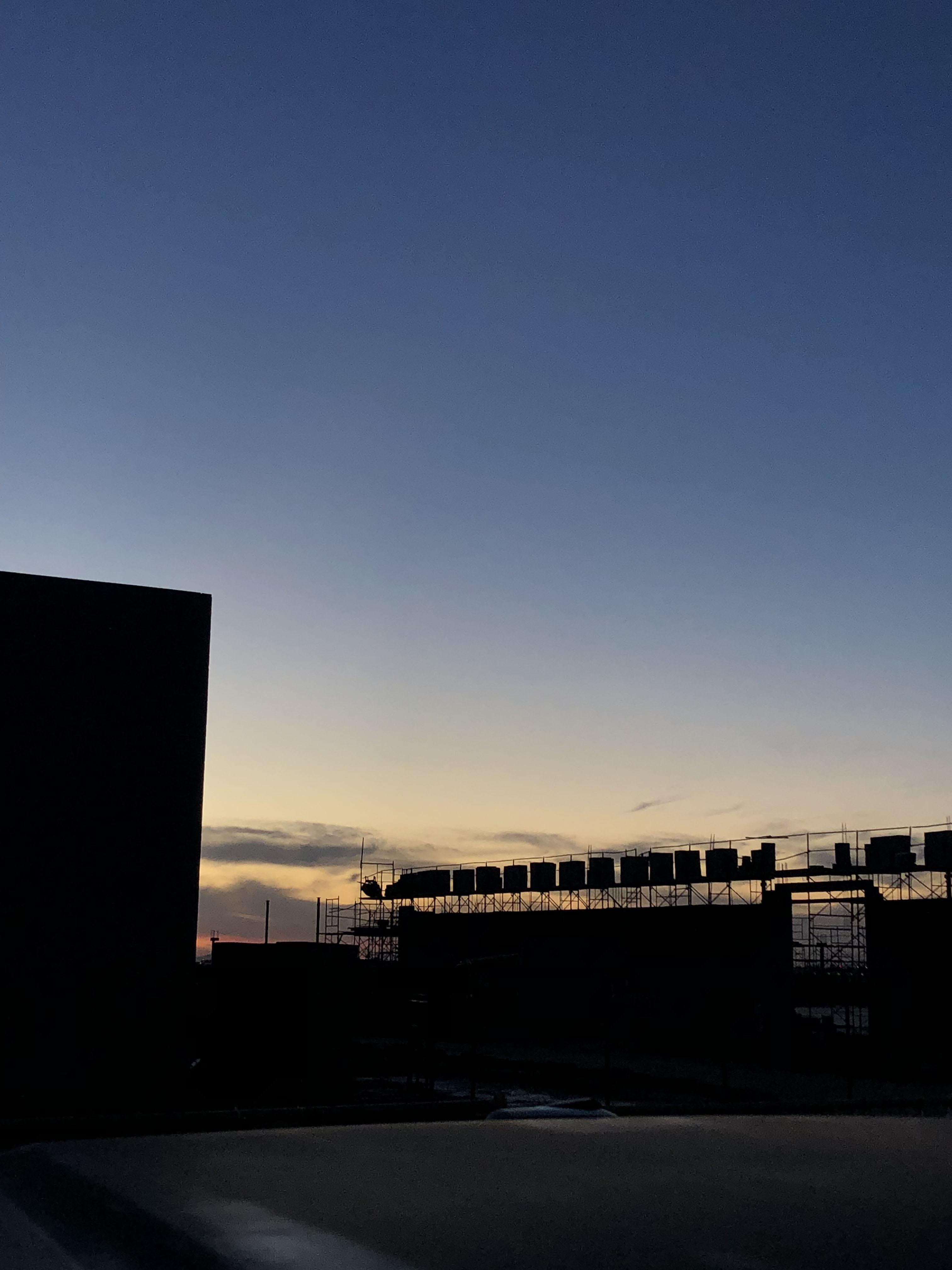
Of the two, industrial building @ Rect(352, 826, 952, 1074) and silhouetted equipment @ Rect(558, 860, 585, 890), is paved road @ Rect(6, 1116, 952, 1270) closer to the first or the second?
industrial building @ Rect(352, 826, 952, 1074)

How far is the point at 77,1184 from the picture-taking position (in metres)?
4.43

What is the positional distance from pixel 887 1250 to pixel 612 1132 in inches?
140

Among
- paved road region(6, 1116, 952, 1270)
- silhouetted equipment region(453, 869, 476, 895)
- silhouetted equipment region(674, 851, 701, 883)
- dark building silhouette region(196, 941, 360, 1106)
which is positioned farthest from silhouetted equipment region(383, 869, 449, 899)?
paved road region(6, 1116, 952, 1270)

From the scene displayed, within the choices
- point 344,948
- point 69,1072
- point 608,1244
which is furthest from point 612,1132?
point 344,948

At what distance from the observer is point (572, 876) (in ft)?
201

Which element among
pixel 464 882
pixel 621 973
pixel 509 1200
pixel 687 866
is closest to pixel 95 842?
pixel 509 1200

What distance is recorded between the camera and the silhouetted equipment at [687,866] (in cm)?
5622

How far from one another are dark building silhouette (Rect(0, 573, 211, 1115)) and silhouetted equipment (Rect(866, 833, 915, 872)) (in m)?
34.2

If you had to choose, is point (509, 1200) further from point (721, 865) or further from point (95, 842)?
point (721, 865)

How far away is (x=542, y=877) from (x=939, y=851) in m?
23.0

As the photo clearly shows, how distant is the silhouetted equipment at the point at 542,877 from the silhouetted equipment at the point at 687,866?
7.83 meters

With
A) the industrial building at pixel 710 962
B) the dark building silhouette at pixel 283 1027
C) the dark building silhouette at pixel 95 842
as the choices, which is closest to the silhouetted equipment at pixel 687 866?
the industrial building at pixel 710 962

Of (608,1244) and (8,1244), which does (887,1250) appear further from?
(8,1244)

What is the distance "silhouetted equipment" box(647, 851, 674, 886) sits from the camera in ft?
190
